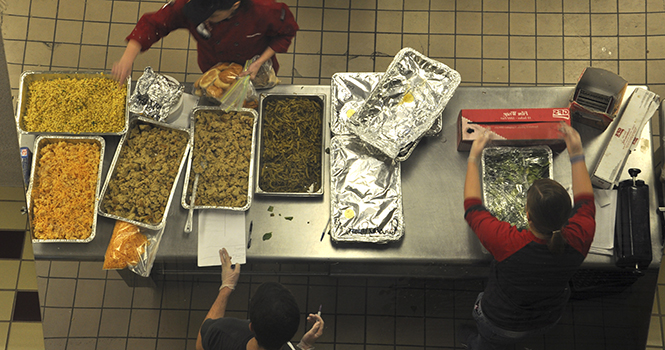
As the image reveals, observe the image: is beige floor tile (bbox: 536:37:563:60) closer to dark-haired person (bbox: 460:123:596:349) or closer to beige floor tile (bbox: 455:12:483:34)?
beige floor tile (bbox: 455:12:483:34)

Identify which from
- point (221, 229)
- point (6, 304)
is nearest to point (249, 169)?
point (221, 229)

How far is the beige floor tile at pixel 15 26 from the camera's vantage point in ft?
3.02

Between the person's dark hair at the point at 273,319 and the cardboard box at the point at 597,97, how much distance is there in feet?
A: 3.27

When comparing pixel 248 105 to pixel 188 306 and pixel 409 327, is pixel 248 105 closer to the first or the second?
pixel 188 306

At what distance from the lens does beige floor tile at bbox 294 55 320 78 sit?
139cm

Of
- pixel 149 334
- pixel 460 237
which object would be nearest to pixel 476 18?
pixel 460 237

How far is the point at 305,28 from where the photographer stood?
1.30m

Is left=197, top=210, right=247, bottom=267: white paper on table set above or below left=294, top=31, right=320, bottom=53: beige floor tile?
below

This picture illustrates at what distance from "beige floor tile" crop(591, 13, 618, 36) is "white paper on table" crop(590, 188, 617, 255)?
46 centimetres

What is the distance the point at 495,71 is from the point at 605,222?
0.61 m

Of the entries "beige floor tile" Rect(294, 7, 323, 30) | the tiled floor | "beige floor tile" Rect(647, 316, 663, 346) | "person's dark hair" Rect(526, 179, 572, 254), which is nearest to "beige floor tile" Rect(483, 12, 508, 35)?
the tiled floor

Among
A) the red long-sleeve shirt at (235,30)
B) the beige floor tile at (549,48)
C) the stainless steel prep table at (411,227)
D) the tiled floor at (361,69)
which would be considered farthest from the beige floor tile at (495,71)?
the red long-sleeve shirt at (235,30)

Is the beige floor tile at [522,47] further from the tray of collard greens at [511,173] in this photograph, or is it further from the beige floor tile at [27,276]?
the beige floor tile at [27,276]

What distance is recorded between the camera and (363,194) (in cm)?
122
